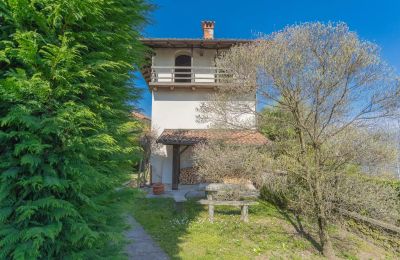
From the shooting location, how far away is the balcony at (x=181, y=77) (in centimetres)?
1625

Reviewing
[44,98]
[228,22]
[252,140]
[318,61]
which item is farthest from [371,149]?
[228,22]

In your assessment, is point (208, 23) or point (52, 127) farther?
point (208, 23)

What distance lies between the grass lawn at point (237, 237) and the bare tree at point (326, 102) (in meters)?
0.92

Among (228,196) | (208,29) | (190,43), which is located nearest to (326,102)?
(228,196)

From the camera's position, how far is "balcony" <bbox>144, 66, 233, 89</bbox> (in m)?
16.2

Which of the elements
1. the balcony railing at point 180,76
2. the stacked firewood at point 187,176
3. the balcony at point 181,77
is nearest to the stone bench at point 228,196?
the stacked firewood at point 187,176

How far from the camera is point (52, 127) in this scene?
2385 millimetres

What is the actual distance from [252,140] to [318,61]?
3.20m

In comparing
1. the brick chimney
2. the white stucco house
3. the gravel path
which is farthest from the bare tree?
the brick chimney

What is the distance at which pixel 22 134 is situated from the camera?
7.50 feet

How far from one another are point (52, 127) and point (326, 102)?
6.36 meters

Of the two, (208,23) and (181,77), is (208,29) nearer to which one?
(208,23)

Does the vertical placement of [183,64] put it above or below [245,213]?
above

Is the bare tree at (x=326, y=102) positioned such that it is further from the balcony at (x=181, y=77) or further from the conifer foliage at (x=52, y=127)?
the balcony at (x=181, y=77)
